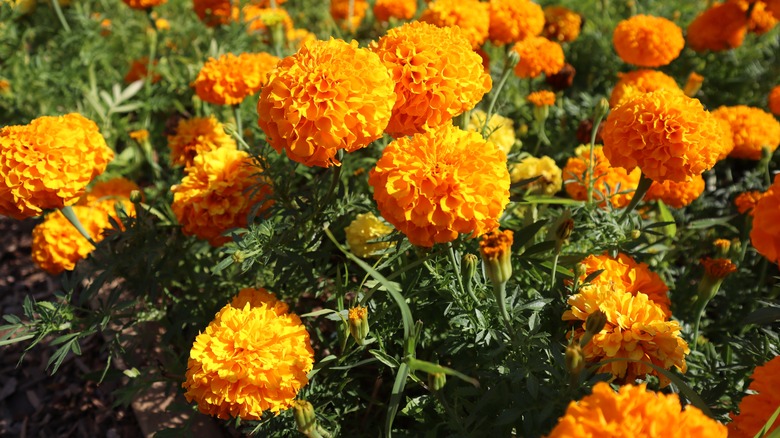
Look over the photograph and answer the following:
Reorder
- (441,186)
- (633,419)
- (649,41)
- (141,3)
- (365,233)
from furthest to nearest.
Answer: (141,3)
(649,41)
(365,233)
(441,186)
(633,419)

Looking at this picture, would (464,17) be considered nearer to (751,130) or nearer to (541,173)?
(541,173)

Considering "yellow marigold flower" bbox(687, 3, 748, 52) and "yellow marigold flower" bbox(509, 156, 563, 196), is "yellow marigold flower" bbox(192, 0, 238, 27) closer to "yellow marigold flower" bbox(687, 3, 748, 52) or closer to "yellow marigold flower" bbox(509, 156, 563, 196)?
"yellow marigold flower" bbox(509, 156, 563, 196)

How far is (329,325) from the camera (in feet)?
7.98

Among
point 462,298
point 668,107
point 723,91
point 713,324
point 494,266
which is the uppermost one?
point 668,107

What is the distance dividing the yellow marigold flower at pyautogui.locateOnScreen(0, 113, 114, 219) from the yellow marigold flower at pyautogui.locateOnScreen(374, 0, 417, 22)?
1746mm

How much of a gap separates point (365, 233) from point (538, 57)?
4.31 feet

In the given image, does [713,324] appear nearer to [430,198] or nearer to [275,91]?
[430,198]

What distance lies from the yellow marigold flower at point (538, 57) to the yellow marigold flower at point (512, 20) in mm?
57

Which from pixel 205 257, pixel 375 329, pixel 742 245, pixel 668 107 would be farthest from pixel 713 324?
pixel 205 257

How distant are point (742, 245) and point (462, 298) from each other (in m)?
1.28

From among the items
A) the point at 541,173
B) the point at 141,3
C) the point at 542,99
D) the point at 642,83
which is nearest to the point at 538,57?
the point at 542,99

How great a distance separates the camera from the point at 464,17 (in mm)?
2482

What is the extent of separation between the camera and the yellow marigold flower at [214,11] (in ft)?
10.8

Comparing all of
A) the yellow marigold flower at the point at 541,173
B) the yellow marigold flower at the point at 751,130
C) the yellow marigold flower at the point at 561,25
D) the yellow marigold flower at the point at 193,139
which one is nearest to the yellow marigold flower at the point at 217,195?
the yellow marigold flower at the point at 193,139
